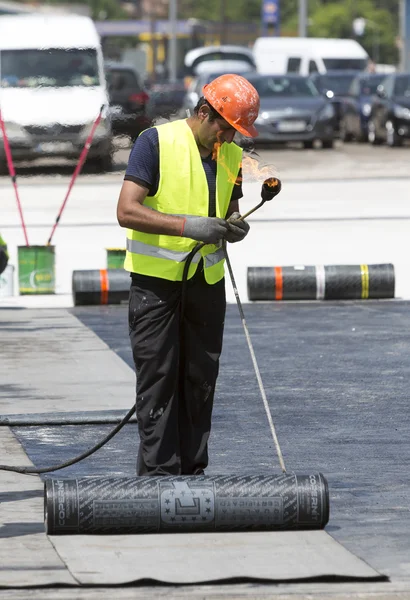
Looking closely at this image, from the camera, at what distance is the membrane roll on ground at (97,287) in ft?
44.9

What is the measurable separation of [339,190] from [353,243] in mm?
6364

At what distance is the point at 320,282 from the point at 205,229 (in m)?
7.41

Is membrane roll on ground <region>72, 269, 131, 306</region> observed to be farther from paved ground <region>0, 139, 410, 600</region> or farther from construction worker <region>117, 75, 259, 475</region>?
Result: construction worker <region>117, 75, 259, 475</region>

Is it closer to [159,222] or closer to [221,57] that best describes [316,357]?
[159,222]

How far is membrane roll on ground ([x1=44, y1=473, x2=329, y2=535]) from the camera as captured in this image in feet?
20.5

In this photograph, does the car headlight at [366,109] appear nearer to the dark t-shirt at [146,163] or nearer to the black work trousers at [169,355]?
the black work trousers at [169,355]

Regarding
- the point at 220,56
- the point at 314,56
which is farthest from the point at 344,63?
the point at 220,56

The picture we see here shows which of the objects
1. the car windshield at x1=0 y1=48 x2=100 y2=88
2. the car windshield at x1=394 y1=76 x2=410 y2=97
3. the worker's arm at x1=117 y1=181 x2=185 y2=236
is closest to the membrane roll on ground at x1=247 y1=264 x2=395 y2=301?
the worker's arm at x1=117 y1=181 x2=185 y2=236

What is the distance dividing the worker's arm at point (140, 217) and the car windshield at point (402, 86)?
2858 cm

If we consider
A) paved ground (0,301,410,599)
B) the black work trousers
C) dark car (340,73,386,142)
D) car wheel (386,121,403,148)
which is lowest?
dark car (340,73,386,142)

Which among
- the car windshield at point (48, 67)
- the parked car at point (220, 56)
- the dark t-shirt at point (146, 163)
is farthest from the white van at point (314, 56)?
the dark t-shirt at point (146, 163)

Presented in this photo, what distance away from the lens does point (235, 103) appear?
6.46 m

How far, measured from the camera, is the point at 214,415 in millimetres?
8945

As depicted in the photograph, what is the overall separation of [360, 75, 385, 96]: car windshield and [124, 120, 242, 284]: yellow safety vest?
31747 mm
